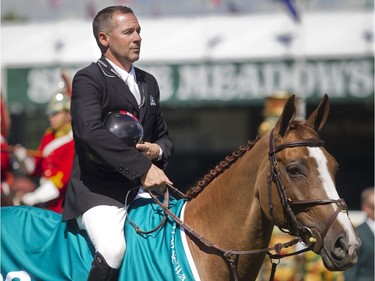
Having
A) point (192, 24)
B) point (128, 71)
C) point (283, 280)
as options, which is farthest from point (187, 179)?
point (128, 71)

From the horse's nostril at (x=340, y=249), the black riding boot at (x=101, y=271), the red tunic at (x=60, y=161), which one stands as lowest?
the red tunic at (x=60, y=161)

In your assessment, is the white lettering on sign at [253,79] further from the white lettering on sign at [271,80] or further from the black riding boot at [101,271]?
the black riding boot at [101,271]

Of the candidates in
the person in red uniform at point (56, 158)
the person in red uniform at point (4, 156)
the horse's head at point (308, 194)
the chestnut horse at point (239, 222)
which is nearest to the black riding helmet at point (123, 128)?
the chestnut horse at point (239, 222)

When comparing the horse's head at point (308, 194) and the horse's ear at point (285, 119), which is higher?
the horse's ear at point (285, 119)

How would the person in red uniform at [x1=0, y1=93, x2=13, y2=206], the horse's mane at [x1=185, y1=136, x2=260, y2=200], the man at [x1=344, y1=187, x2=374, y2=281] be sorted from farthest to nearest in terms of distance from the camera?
the man at [x1=344, y1=187, x2=374, y2=281]
the person in red uniform at [x1=0, y1=93, x2=13, y2=206]
the horse's mane at [x1=185, y1=136, x2=260, y2=200]

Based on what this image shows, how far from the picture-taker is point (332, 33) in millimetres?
17812

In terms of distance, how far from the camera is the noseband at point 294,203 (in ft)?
16.6

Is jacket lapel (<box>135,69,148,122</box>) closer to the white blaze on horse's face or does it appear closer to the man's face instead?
the man's face

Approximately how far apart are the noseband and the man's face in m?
1.09

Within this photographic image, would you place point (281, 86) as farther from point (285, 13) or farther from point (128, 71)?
point (128, 71)

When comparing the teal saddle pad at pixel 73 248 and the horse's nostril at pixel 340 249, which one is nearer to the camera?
the horse's nostril at pixel 340 249

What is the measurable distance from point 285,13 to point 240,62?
1379 millimetres

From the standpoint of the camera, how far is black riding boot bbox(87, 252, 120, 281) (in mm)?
5418

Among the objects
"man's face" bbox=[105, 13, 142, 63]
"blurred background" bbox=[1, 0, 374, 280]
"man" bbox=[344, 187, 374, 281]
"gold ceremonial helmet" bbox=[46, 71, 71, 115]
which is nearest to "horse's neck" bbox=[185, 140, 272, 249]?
"man's face" bbox=[105, 13, 142, 63]
